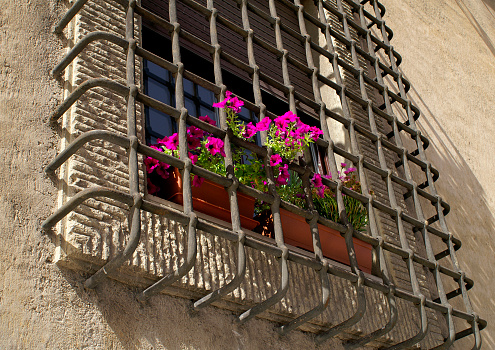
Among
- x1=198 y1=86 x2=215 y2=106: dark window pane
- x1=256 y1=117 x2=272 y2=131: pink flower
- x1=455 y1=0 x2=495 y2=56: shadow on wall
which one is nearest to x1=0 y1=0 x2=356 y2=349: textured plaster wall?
x1=256 y1=117 x2=272 y2=131: pink flower

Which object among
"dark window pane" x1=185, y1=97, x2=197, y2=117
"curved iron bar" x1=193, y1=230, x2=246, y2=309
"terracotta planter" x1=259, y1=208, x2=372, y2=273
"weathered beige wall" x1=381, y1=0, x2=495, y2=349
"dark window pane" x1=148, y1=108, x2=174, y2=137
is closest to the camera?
"curved iron bar" x1=193, y1=230, x2=246, y2=309

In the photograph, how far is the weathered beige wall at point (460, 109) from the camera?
4.56m

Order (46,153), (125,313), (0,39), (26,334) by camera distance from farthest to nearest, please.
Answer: (0,39) < (46,153) < (125,313) < (26,334)

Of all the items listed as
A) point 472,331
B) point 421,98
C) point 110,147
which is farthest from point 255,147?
point 421,98

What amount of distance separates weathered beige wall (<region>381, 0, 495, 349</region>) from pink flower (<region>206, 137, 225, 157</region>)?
6.74ft

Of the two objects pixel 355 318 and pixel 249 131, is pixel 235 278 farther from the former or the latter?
pixel 249 131

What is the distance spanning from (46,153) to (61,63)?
0.44 meters

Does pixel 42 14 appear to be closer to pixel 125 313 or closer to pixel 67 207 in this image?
pixel 67 207

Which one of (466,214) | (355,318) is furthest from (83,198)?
(466,214)

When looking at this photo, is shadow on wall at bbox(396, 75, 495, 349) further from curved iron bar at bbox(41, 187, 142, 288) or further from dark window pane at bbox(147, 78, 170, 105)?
curved iron bar at bbox(41, 187, 142, 288)

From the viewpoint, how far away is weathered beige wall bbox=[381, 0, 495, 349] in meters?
4.56

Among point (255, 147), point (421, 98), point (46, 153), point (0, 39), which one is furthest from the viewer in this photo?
point (421, 98)

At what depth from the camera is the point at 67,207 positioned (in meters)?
2.15

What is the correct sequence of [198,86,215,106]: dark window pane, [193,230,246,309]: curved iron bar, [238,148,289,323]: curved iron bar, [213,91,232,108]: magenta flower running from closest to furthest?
[193,230,246,309]: curved iron bar, [238,148,289,323]: curved iron bar, [213,91,232,108]: magenta flower, [198,86,215,106]: dark window pane
